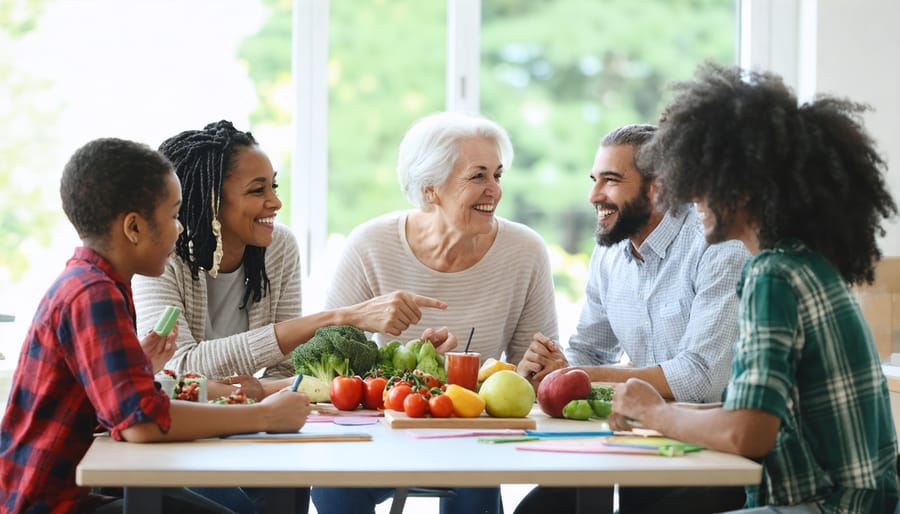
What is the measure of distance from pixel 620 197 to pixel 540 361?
2.05 feet

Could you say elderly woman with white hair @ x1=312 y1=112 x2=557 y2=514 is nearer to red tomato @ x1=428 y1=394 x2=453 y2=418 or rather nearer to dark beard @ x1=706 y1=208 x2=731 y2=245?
red tomato @ x1=428 y1=394 x2=453 y2=418

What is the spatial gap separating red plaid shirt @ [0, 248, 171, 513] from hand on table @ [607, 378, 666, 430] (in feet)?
2.79

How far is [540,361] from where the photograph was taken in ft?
9.14

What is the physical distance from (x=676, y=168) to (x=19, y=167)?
10.5 ft

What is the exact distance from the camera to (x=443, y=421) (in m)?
2.22

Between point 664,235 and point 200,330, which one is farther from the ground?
point 664,235

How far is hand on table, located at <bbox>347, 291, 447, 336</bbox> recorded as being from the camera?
2902 millimetres

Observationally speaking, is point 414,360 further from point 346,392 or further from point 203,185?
point 203,185

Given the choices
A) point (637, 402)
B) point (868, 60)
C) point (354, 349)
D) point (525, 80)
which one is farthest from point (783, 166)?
point (525, 80)

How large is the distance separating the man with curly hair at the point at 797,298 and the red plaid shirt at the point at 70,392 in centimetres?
97

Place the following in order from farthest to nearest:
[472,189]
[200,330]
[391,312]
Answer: [472,189], [200,330], [391,312]

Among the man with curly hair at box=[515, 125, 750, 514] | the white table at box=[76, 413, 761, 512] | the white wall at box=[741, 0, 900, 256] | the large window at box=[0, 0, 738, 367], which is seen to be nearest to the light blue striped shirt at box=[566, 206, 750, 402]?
the man with curly hair at box=[515, 125, 750, 514]

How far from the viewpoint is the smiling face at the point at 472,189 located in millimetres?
3344

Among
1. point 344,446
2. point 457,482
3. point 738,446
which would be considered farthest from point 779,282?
point 344,446
